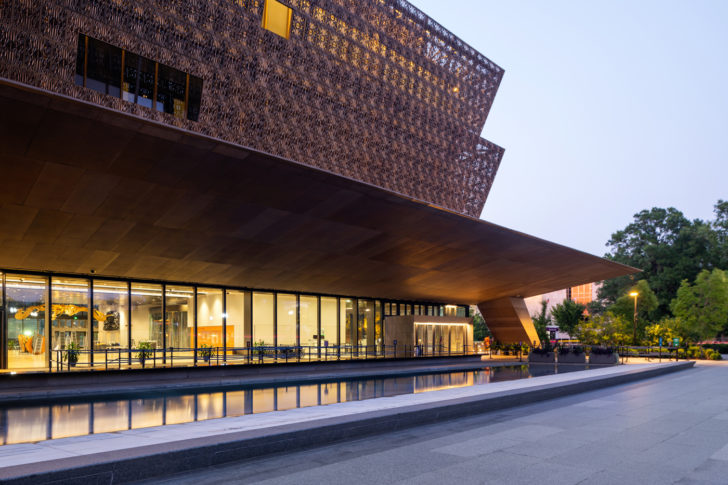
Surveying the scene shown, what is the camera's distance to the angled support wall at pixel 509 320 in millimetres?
38344

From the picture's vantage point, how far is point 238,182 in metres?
16.1

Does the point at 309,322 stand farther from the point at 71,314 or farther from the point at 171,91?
the point at 171,91

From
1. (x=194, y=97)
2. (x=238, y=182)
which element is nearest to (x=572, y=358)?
(x=238, y=182)

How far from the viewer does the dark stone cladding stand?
16656 mm

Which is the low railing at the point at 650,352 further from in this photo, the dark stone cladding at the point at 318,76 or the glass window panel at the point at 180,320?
the glass window panel at the point at 180,320

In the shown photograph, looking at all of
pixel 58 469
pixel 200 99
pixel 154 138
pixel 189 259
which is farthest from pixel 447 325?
pixel 58 469

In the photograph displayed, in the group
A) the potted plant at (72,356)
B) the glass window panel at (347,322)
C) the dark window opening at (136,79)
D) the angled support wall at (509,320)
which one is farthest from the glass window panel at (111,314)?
the angled support wall at (509,320)

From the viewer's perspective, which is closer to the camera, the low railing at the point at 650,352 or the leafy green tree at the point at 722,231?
the low railing at the point at 650,352

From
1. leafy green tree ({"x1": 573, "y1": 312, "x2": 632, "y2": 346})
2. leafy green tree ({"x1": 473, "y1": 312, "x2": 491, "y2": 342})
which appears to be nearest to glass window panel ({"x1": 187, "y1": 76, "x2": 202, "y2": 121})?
leafy green tree ({"x1": 573, "y1": 312, "x2": 632, "y2": 346})

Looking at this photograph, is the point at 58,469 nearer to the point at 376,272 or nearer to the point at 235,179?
the point at 235,179

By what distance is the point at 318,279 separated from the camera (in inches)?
1046

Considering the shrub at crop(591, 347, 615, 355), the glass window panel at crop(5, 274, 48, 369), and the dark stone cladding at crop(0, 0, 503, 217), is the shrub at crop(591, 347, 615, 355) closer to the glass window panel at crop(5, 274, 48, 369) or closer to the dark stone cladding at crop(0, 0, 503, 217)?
the dark stone cladding at crop(0, 0, 503, 217)

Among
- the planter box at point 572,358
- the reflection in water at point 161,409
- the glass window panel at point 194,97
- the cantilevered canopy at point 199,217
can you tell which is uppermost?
the glass window panel at point 194,97

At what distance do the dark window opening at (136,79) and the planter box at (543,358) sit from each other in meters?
20.7
